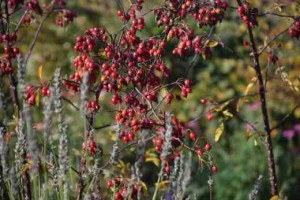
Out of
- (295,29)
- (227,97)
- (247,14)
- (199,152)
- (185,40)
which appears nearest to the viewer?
(199,152)

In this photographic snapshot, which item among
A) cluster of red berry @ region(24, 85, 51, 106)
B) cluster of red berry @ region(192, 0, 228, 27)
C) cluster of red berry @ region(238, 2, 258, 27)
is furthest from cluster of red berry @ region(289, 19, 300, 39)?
cluster of red berry @ region(24, 85, 51, 106)

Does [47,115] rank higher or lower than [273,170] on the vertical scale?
lower

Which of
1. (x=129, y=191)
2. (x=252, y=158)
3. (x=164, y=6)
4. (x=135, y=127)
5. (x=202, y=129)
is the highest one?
(x=202, y=129)

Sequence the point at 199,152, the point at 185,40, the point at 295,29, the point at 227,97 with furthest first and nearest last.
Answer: the point at 227,97 → the point at 295,29 → the point at 185,40 → the point at 199,152

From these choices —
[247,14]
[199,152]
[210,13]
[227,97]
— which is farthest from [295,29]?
[227,97]

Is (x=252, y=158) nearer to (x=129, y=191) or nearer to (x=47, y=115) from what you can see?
(x=129, y=191)

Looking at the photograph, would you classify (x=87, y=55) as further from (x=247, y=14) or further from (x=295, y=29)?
(x=295, y=29)

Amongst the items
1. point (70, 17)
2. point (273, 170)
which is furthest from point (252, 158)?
point (70, 17)

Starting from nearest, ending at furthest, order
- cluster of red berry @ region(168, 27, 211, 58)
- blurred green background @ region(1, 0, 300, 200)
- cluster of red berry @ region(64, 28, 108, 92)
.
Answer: cluster of red berry @ region(64, 28, 108, 92) < cluster of red berry @ region(168, 27, 211, 58) < blurred green background @ region(1, 0, 300, 200)

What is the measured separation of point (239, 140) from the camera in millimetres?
6203

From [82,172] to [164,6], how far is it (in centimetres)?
82

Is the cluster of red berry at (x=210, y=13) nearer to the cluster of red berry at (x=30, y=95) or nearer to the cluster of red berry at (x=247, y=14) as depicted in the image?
the cluster of red berry at (x=247, y=14)

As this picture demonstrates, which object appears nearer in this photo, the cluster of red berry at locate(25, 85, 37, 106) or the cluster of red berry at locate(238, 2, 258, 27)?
the cluster of red berry at locate(25, 85, 37, 106)

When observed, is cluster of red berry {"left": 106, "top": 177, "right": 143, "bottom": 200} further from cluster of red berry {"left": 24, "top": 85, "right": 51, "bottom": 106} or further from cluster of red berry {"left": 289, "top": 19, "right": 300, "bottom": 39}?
cluster of red berry {"left": 289, "top": 19, "right": 300, "bottom": 39}
